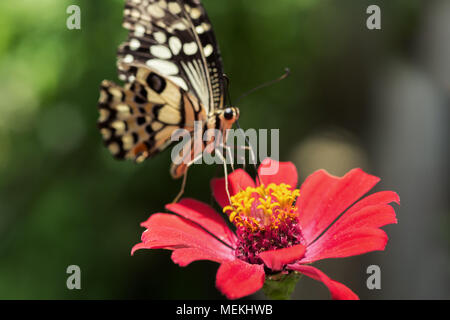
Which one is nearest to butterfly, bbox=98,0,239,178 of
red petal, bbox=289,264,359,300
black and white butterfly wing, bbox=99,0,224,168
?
black and white butterfly wing, bbox=99,0,224,168

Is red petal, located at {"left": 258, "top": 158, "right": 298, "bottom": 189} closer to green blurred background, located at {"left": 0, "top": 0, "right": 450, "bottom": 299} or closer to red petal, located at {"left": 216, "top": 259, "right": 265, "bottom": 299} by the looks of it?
Result: red petal, located at {"left": 216, "top": 259, "right": 265, "bottom": 299}

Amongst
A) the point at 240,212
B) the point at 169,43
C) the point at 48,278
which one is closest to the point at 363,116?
the point at 169,43

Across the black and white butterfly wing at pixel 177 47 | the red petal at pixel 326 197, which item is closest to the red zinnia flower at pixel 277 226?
the red petal at pixel 326 197

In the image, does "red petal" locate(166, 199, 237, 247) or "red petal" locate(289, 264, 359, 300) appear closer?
"red petal" locate(289, 264, 359, 300)

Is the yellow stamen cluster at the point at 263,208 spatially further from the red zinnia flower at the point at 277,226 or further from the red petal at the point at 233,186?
the red petal at the point at 233,186

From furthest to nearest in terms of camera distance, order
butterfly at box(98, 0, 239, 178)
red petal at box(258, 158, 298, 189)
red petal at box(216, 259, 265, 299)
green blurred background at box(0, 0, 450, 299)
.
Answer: green blurred background at box(0, 0, 450, 299) → butterfly at box(98, 0, 239, 178) → red petal at box(258, 158, 298, 189) → red petal at box(216, 259, 265, 299)
